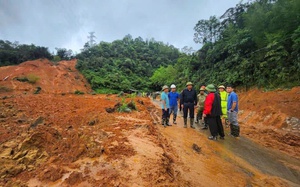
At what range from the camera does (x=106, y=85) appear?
39.3m

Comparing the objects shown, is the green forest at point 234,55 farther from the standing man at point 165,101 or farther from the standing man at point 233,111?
the standing man at point 165,101

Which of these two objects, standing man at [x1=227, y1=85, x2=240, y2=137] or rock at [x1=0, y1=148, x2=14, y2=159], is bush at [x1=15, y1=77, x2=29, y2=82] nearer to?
rock at [x1=0, y1=148, x2=14, y2=159]

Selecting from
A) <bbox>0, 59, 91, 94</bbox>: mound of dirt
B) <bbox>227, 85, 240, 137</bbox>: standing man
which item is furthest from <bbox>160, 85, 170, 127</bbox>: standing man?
<bbox>0, 59, 91, 94</bbox>: mound of dirt

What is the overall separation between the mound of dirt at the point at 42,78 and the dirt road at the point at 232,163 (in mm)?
23097

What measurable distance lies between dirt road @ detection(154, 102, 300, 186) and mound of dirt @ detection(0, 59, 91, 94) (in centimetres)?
2310

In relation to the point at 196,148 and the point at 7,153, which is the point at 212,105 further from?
the point at 7,153

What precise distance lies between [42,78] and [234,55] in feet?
90.4

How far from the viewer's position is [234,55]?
17.3 meters

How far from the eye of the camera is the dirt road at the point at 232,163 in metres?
3.72

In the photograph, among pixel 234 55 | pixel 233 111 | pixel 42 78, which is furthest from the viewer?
pixel 42 78

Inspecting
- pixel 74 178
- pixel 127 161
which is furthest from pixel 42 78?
pixel 74 178

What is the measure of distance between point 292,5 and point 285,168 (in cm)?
1257

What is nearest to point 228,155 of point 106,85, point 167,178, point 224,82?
point 167,178

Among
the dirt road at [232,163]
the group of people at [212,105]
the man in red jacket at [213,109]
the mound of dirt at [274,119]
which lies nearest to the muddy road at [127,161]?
the dirt road at [232,163]
